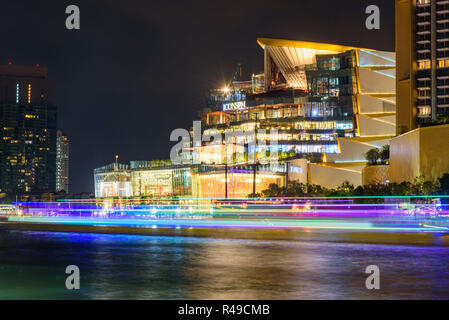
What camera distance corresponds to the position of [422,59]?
86125 mm

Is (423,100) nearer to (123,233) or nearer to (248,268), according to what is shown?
(123,233)

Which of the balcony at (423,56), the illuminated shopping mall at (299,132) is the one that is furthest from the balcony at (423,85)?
the illuminated shopping mall at (299,132)

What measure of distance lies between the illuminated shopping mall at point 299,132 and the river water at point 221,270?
63.4 m

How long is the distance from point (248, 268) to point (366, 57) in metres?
88.5

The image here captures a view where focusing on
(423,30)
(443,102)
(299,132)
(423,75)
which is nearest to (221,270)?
(443,102)

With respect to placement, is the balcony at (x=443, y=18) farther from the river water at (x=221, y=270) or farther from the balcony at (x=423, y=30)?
the river water at (x=221, y=270)

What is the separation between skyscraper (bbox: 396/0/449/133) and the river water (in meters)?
67.8

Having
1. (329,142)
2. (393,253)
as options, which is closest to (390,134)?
(329,142)

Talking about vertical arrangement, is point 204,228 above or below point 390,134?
below

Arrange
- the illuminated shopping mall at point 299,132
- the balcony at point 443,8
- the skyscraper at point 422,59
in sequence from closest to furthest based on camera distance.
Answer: the skyscraper at point 422,59, the balcony at point 443,8, the illuminated shopping mall at point 299,132

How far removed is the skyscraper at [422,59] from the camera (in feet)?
277

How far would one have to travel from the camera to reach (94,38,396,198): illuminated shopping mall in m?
88.6

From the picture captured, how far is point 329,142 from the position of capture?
95.3 meters

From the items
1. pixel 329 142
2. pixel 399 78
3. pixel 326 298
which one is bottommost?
pixel 326 298
